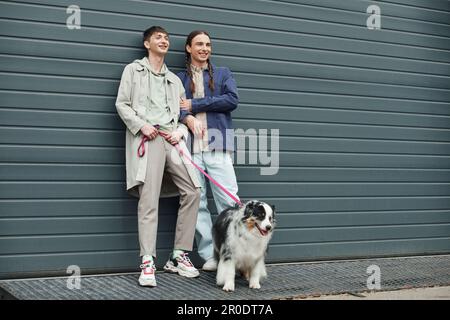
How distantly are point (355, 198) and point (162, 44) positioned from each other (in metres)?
2.63

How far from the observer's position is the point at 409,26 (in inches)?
265

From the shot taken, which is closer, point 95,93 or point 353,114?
point 95,93

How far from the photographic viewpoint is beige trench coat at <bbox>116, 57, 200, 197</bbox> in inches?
193

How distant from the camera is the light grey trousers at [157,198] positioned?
4871 mm

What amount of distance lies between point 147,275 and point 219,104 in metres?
1.58

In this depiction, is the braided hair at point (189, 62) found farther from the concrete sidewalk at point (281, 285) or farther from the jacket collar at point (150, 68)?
the concrete sidewalk at point (281, 285)

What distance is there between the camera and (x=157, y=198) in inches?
195

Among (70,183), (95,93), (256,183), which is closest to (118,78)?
(95,93)

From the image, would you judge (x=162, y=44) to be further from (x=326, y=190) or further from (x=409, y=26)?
(x=409, y=26)

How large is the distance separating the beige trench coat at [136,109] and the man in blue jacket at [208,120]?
0.62 ft
